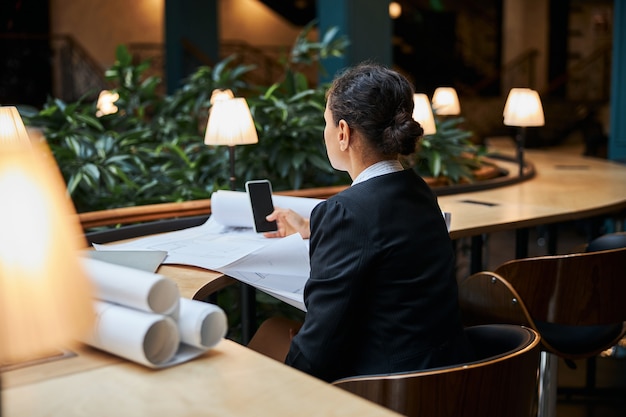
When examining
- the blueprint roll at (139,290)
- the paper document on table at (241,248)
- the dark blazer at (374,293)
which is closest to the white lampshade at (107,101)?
the paper document on table at (241,248)

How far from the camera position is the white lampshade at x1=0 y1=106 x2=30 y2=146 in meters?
2.71

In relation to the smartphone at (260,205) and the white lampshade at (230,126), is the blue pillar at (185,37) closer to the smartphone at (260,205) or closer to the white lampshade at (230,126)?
the white lampshade at (230,126)

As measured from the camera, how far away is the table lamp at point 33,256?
1.07m

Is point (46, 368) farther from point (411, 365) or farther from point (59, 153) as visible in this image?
point (59, 153)

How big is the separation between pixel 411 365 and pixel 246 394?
64cm

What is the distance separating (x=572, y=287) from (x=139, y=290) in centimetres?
173

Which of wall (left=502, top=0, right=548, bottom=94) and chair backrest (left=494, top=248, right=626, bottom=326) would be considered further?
wall (left=502, top=0, right=548, bottom=94)

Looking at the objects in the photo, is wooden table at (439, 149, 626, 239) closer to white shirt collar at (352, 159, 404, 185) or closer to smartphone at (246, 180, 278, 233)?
smartphone at (246, 180, 278, 233)

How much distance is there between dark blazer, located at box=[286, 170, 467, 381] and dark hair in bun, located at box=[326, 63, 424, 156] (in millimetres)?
127

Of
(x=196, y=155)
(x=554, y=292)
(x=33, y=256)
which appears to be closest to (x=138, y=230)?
(x=554, y=292)

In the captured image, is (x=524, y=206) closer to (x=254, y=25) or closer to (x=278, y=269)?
(x=278, y=269)

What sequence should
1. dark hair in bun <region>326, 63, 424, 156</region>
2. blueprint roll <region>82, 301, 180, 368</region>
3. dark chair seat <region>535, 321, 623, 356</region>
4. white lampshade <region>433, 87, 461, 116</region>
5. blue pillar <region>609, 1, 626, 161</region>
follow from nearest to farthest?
blueprint roll <region>82, 301, 180, 368</region>
dark hair in bun <region>326, 63, 424, 156</region>
dark chair seat <region>535, 321, 623, 356</region>
white lampshade <region>433, 87, 461, 116</region>
blue pillar <region>609, 1, 626, 161</region>

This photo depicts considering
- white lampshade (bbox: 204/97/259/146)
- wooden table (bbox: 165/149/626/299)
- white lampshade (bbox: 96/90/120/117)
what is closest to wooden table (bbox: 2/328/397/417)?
wooden table (bbox: 165/149/626/299)

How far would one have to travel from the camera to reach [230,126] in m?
3.93
